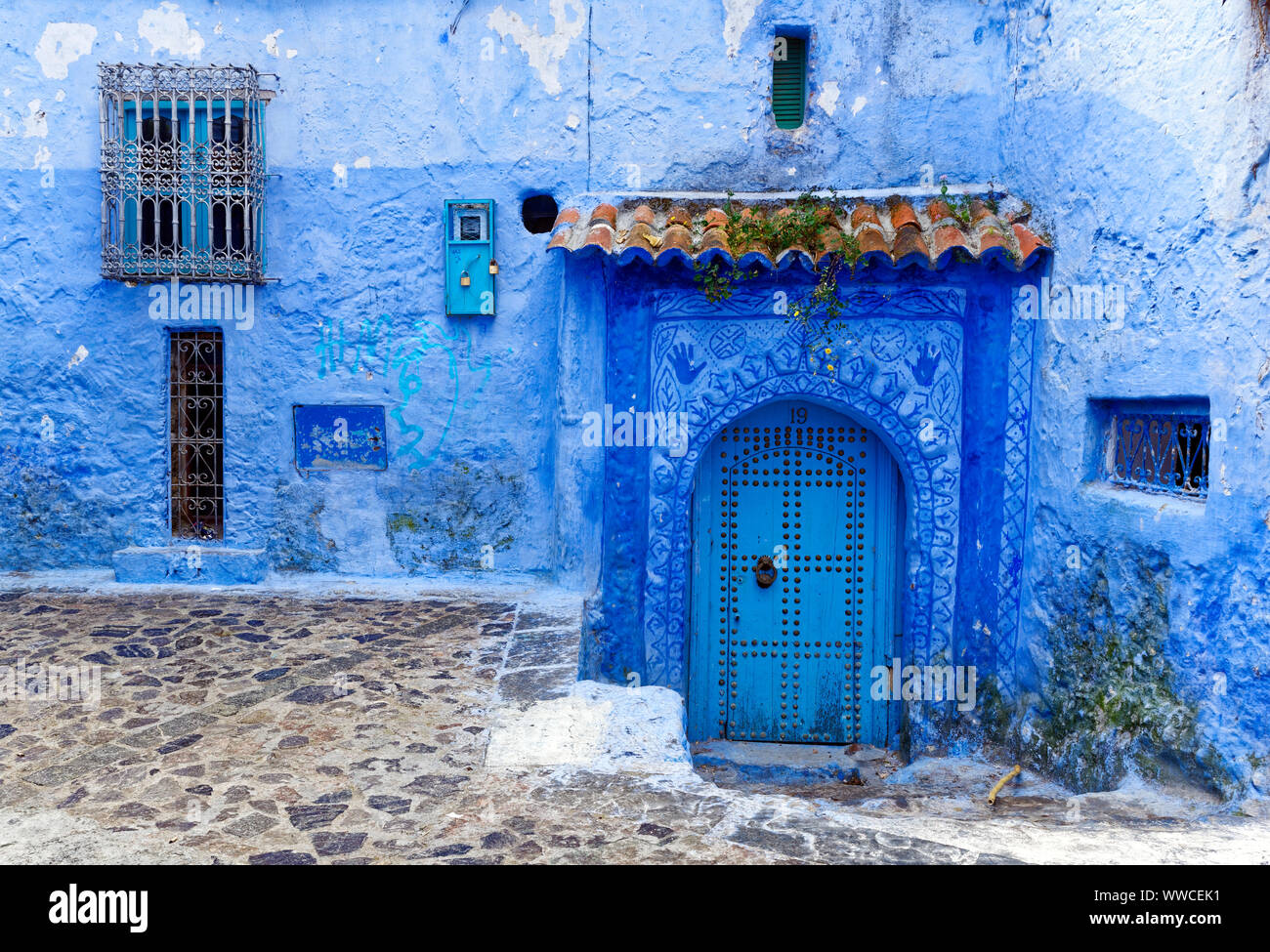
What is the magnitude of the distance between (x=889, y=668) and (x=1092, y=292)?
112 inches

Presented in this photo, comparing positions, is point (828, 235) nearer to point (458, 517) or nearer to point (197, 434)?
point (458, 517)

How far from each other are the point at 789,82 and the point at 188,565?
18.2 feet

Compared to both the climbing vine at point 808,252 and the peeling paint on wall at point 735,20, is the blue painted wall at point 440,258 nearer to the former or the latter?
A: the peeling paint on wall at point 735,20

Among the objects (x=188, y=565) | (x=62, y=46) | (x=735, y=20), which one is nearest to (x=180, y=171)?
(x=62, y=46)

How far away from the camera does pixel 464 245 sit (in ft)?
21.6

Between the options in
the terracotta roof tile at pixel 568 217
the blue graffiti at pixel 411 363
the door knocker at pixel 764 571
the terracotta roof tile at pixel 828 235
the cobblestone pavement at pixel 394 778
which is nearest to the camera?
the cobblestone pavement at pixel 394 778

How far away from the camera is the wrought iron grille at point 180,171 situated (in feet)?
21.1

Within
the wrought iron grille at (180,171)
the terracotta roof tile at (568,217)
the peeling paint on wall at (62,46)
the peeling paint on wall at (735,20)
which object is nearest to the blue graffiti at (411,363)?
the wrought iron grille at (180,171)

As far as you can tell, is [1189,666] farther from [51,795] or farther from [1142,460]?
[51,795]

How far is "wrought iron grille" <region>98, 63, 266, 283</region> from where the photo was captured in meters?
6.43

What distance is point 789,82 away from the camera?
653cm

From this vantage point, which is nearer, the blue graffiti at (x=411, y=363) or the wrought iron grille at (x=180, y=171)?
the wrought iron grille at (x=180, y=171)

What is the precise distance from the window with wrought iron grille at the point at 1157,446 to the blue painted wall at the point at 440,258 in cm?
41

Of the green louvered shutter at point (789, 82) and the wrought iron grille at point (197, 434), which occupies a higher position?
the green louvered shutter at point (789, 82)
